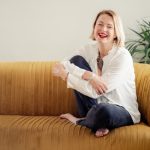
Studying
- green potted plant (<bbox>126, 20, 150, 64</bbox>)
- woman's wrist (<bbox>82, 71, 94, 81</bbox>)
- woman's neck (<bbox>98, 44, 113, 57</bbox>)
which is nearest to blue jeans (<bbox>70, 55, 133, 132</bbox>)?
woman's wrist (<bbox>82, 71, 94, 81</bbox>)

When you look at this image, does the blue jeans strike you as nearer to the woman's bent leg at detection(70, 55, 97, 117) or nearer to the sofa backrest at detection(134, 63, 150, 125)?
the woman's bent leg at detection(70, 55, 97, 117)

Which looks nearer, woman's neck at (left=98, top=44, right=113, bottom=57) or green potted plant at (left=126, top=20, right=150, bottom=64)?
woman's neck at (left=98, top=44, right=113, bottom=57)

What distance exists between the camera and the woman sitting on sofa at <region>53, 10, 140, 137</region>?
6.86ft

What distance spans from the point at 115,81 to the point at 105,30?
0.39 meters

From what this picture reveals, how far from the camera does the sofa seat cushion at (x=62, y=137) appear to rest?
6.59 feet

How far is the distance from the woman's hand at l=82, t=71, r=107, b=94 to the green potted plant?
1.04 meters

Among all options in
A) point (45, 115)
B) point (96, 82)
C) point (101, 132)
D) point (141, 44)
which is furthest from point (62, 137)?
point (141, 44)

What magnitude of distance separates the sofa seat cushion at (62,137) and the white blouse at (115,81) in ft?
0.60

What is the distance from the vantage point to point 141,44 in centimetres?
321

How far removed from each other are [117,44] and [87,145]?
2.45 ft

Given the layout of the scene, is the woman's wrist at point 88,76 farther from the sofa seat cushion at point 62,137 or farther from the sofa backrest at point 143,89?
the sofa backrest at point 143,89

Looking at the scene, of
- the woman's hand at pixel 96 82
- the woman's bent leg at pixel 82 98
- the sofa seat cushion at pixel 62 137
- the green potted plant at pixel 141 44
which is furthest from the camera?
the green potted plant at pixel 141 44

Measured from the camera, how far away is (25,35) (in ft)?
10.8

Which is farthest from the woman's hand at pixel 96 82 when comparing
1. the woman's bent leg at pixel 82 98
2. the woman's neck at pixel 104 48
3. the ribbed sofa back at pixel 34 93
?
the ribbed sofa back at pixel 34 93
